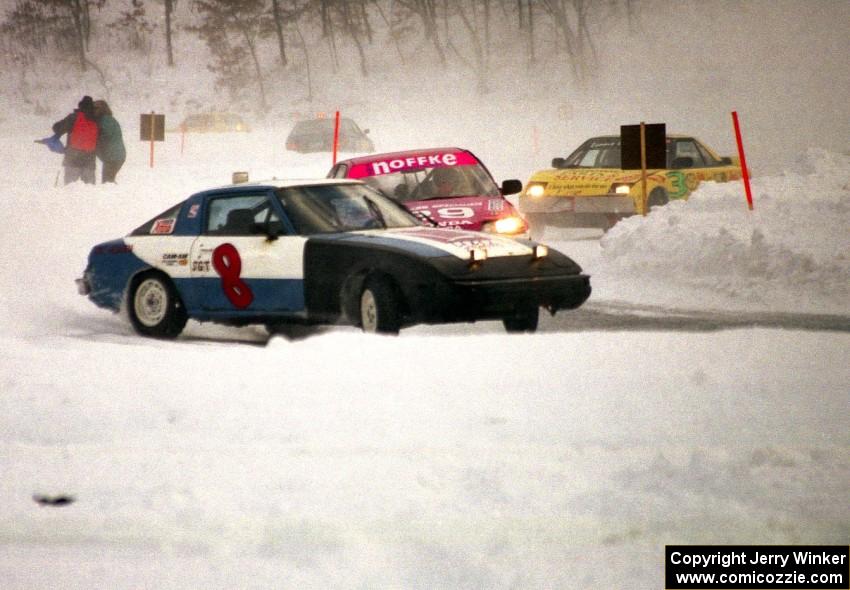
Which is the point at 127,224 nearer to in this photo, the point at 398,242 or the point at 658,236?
the point at 658,236

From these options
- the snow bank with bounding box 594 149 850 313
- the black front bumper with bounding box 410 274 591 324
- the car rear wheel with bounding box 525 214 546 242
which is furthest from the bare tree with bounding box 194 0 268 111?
the black front bumper with bounding box 410 274 591 324

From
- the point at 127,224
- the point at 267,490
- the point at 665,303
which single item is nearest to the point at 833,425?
the point at 267,490

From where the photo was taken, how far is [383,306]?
10.0 meters

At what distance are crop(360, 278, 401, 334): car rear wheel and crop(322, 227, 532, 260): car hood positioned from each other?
26 centimetres

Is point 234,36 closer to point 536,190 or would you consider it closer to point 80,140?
point 80,140

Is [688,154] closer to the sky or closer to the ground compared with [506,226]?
closer to the sky

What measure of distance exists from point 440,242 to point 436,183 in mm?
4432

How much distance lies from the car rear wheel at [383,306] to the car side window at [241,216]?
108 centimetres

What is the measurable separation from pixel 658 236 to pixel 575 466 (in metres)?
10.1

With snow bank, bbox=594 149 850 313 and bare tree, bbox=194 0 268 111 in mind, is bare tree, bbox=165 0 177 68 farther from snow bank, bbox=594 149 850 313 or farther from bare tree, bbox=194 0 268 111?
snow bank, bbox=594 149 850 313

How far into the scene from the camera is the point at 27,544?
17.9 ft

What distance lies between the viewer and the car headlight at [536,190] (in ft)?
62.8

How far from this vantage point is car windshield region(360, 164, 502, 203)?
14586 millimetres

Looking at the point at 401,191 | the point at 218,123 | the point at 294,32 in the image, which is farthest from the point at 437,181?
the point at 294,32
